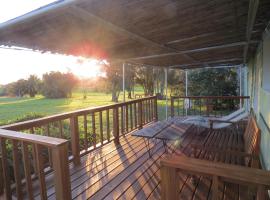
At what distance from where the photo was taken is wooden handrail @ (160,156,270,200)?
3.71ft

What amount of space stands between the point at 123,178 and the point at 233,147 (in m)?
1.90

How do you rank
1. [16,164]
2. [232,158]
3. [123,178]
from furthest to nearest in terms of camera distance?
[232,158] < [123,178] < [16,164]

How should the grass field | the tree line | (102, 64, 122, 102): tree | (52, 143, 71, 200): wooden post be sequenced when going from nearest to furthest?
(52, 143, 71, 200): wooden post, the grass field, (102, 64, 122, 102): tree, the tree line

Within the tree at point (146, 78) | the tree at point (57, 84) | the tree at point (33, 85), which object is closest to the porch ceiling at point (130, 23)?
the tree at point (146, 78)

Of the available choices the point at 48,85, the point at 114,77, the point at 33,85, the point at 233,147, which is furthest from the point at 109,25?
the point at 33,85

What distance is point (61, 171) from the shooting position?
168 cm

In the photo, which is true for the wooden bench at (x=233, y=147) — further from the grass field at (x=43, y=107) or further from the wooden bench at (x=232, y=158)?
the grass field at (x=43, y=107)

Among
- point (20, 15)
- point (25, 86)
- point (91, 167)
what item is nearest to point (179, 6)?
point (20, 15)

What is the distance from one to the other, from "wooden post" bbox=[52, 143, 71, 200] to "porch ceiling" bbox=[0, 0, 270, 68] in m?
1.34

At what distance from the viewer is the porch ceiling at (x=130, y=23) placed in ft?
Result: 6.73

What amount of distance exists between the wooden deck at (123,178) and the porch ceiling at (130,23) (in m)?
2.08

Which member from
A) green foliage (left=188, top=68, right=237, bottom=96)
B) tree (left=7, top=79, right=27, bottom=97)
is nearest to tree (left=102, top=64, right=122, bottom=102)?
green foliage (left=188, top=68, right=237, bottom=96)

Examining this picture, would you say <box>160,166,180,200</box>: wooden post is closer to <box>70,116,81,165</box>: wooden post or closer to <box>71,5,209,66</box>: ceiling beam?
<box>71,5,209,66</box>: ceiling beam

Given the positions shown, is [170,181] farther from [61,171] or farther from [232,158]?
[232,158]
